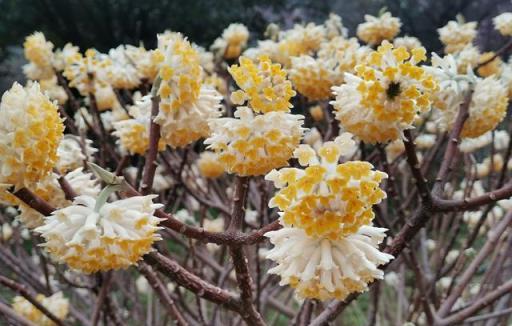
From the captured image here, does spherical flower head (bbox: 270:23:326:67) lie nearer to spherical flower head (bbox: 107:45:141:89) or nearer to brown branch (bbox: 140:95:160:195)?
spherical flower head (bbox: 107:45:141:89)

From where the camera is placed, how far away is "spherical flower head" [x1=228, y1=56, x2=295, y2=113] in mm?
911

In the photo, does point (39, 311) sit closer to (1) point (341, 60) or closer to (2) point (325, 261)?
(1) point (341, 60)

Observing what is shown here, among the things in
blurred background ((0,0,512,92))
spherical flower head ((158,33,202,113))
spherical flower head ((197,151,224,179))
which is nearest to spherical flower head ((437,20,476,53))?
spherical flower head ((197,151,224,179))

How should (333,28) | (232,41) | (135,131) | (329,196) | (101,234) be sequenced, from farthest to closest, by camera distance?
(232,41) < (333,28) < (135,131) < (101,234) < (329,196)

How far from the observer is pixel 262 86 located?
0.92 metres

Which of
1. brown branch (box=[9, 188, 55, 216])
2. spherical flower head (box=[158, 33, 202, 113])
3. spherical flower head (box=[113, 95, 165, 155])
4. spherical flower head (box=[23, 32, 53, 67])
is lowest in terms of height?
brown branch (box=[9, 188, 55, 216])

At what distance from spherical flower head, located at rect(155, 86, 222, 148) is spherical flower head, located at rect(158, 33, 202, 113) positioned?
0.01 metres

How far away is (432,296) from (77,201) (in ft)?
4.73

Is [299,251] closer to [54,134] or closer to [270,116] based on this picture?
[270,116]

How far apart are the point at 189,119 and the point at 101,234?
272 millimetres

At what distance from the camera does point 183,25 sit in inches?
287

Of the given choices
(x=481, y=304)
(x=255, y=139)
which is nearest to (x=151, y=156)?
(x=255, y=139)

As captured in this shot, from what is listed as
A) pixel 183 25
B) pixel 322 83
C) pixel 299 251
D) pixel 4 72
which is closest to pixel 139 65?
pixel 322 83

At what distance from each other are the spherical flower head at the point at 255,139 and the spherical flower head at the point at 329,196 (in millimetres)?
174
